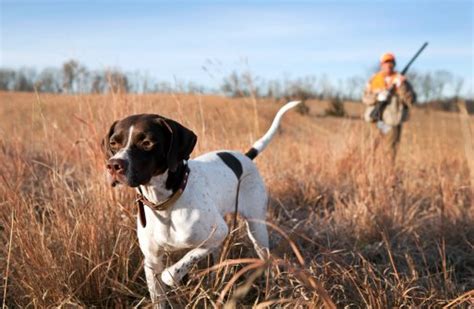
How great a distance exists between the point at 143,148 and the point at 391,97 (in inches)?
242

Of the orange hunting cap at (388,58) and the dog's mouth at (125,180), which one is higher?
the orange hunting cap at (388,58)

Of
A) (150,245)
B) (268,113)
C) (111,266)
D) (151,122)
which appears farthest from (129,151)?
(268,113)

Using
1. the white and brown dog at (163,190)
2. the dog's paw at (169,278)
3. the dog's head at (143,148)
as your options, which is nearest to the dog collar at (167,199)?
the white and brown dog at (163,190)

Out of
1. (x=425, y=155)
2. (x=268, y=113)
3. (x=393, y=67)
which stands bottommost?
(x=425, y=155)

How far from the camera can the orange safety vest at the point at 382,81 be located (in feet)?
24.9

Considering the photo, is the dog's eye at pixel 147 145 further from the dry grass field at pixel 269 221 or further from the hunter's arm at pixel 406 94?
the hunter's arm at pixel 406 94

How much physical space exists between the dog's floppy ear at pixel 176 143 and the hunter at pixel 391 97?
17.8 feet

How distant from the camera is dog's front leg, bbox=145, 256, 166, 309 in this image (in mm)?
2522

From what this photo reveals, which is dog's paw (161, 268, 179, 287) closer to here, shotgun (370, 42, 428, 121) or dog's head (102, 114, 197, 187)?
dog's head (102, 114, 197, 187)

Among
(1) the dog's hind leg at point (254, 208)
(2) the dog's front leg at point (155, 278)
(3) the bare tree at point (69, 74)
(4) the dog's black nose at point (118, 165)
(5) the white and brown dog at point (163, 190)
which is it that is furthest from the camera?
(3) the bare tree at point (69, 74)

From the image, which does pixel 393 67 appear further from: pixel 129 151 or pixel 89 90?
pixel 129 151

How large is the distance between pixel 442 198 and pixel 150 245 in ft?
10.1

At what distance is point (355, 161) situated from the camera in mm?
5586

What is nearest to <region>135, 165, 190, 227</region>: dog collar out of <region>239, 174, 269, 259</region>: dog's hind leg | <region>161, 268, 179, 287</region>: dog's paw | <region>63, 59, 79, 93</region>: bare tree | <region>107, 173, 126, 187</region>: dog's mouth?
<region>107, 173, 126, 187</region>: dog's mouth
